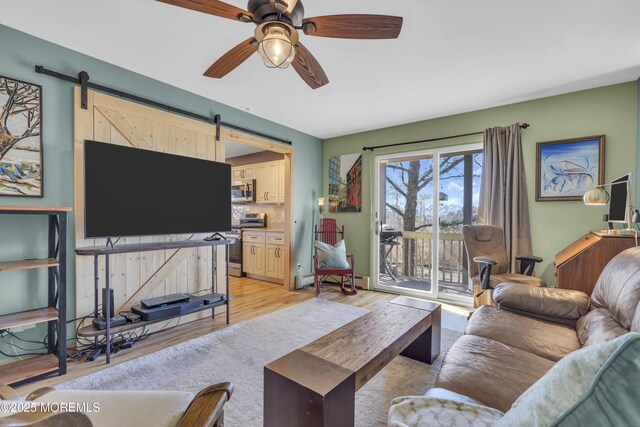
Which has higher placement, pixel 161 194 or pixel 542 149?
pixel 542 149

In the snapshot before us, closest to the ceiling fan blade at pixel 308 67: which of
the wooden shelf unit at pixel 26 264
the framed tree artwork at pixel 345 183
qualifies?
the wooden shelf unit at pixel 26 264

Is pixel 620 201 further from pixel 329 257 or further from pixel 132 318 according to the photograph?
pixel 132 318

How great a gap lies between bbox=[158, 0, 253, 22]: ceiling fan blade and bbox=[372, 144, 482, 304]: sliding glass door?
10.8 feet

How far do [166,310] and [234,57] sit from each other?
2235 millimetres

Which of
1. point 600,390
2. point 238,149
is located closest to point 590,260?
point 600,390

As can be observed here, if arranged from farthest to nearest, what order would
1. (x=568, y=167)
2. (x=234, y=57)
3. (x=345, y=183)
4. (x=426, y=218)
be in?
(x=345, y=183) < (x=426, y=218) < (x=568, y=167) < (x=234, y=57)

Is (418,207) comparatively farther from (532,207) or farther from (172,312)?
(172,312)

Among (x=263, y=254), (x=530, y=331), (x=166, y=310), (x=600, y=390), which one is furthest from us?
(x=263, y=254)

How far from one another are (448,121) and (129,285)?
4.36 m

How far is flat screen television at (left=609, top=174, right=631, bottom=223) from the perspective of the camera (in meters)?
2.34

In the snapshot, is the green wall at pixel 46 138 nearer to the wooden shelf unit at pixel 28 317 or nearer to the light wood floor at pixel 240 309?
the wooden shelf unit at pixel 28 317

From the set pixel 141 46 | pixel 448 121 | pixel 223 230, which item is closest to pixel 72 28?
pixel 141 46

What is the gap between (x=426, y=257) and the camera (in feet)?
13.9

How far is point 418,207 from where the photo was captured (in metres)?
4.25
